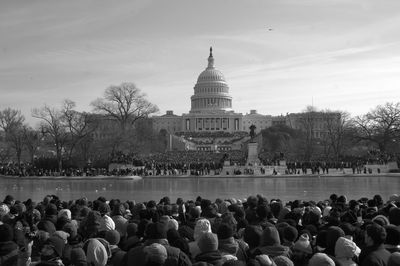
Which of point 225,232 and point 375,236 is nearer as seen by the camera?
point 375,236

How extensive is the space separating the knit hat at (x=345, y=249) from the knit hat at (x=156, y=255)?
2.30 m

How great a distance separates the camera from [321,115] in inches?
4031

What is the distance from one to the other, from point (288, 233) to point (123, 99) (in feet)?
256

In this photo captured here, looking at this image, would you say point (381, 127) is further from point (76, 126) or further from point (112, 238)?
point (112, 238)

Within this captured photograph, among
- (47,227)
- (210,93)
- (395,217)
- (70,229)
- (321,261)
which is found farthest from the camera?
(210,93)

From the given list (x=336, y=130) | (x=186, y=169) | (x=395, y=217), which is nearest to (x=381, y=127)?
(x=336, y=130)

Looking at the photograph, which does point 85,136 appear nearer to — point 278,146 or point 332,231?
A: point 278,146

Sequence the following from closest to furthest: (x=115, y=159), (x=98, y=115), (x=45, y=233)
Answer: (x=45, y=233) < (x=115, y=159) < (x=98, y=115)

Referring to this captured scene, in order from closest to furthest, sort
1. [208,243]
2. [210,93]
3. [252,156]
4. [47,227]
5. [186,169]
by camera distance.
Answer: [208,243], [47,227], [186,169], [252,156], [210,93]

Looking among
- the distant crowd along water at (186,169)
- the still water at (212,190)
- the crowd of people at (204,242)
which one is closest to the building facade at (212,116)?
the distant crowd along water at (186,169)

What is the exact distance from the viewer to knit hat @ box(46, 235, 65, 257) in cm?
863

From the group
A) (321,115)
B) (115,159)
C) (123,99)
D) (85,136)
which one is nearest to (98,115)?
(123,99)

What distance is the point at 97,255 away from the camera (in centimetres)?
784

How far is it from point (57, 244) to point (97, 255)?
3.75 ft
